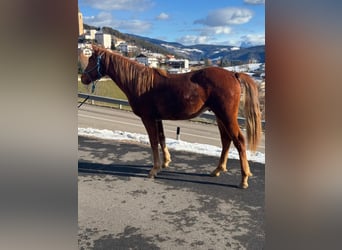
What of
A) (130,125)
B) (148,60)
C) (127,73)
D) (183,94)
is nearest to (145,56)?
(148,60)

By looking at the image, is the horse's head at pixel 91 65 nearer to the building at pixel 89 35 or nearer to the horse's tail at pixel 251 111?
the building at pixel 89 35

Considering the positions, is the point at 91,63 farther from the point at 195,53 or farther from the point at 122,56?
the point at 195,53

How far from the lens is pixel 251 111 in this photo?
309cm

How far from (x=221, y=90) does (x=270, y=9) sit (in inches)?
87.0

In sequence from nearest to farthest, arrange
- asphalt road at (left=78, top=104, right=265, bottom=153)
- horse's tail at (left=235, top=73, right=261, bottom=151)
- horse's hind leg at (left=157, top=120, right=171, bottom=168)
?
horse's tail at (left=235, top=73, right=261, bottom=151), horse's hind leg at (left=157, top=120, right=171, bottom=168), asphalt road at (left=78, top=104, right=265, bottom=153)

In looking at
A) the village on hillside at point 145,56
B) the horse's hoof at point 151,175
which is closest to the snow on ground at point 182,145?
the village on hillside at point 145,56

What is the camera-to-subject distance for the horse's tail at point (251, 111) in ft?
10.1

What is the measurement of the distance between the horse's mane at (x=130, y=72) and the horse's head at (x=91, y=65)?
6 cm

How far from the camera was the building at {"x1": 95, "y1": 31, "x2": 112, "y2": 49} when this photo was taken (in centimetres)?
345

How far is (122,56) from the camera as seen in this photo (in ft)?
11.2

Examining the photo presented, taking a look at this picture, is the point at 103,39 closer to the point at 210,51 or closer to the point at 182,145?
the point at 210,51

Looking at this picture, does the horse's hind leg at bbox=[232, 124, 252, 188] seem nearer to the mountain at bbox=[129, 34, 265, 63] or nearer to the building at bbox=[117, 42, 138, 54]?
the mountain at bbox=[129, 34, 265, 63]

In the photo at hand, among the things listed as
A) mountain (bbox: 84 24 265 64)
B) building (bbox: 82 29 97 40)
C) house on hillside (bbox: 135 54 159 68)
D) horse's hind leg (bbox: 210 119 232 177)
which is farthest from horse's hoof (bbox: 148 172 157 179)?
building (bbox: 82 29 97 40)
